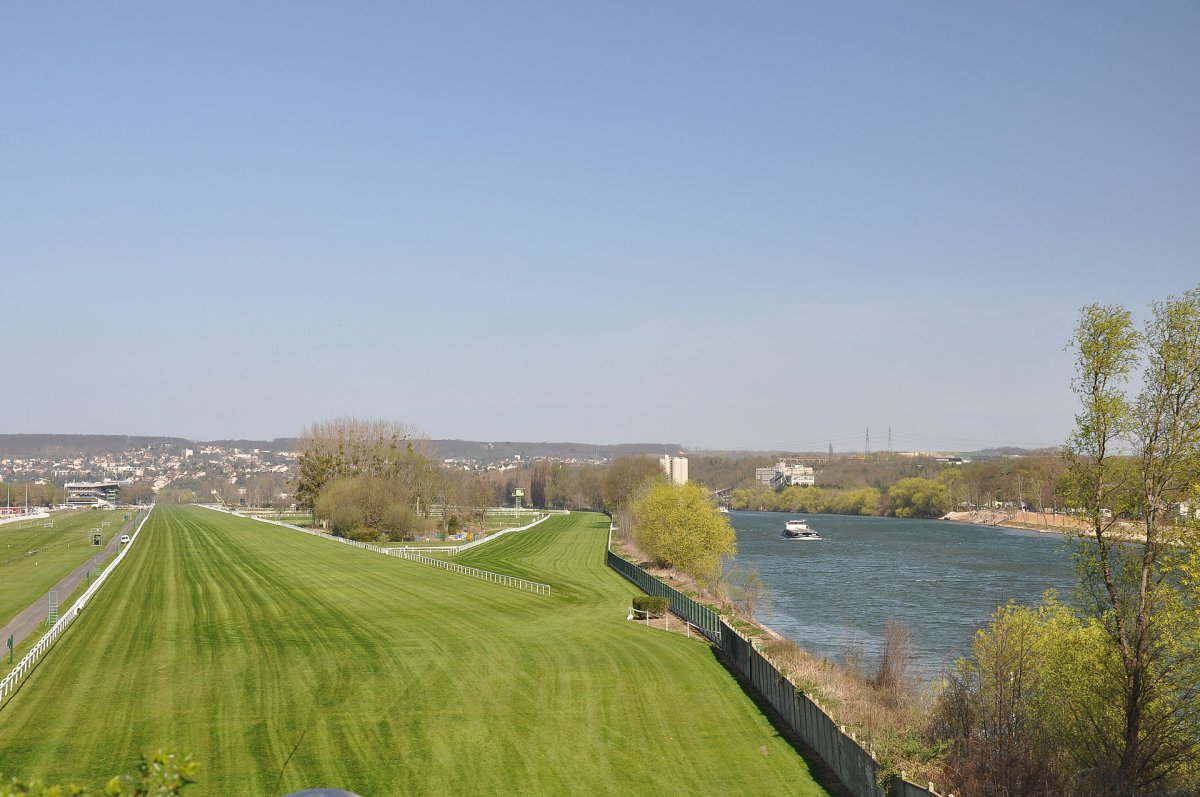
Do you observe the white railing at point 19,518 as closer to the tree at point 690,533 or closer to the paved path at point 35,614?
the paved path at point 35,614

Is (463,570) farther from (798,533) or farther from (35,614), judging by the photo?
(798,533)

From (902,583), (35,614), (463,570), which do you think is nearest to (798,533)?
(902,583)

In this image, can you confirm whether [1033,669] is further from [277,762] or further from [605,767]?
[277,762]

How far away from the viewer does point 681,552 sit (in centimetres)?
6938

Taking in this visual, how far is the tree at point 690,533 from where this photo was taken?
2689 inches

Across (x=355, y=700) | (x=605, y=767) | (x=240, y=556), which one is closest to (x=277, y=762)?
(x=355, y=700)

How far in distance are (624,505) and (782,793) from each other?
374 feet

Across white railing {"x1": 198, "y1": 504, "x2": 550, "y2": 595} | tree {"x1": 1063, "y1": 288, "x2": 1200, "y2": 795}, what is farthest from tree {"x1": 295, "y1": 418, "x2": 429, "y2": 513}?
tree {"x1": 1063, "y1": 288, "x2": 1200, "y2": 795}

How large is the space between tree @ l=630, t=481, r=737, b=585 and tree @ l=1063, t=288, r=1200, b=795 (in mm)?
43869

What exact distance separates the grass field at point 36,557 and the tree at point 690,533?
39.2 m

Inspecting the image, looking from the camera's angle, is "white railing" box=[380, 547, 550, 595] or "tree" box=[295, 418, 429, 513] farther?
"tree" box=[295, 418, 429, 513]

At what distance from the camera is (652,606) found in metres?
46.8

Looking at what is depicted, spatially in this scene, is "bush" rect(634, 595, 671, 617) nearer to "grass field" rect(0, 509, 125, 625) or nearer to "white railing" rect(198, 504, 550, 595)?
"white railing" rect(198, 504, 550, 595)

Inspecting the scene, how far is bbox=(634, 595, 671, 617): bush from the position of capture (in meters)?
46.7
